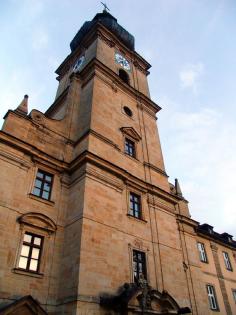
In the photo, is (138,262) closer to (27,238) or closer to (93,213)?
(93,213)

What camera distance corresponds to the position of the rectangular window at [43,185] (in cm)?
1466

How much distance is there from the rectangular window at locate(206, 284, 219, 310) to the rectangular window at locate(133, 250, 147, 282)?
8.81 metres

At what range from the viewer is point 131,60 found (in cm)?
2789

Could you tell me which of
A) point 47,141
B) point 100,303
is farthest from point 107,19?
point 100,303

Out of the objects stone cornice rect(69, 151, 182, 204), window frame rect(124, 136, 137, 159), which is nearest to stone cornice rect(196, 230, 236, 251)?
stone cornice rect(69, 151, 182, 204)

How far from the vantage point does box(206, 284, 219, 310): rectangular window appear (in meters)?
21.0

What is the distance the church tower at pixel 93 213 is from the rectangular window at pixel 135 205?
0.22ft

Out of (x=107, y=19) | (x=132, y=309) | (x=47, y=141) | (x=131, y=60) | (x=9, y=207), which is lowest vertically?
(x=132, y=309)

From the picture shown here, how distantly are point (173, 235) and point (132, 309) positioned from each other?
6501 mm

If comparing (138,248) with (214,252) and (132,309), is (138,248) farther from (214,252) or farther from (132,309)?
(214,252)

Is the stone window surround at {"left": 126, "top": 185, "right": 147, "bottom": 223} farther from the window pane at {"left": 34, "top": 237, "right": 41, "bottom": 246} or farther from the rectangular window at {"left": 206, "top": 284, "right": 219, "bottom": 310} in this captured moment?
the rectangular window at {"left": 206, "top": 284, "right": 219, "bottom": 310}

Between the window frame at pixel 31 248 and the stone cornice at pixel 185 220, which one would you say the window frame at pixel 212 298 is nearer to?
the stone cornice at pixel 185 220

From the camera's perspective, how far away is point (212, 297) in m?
21.5

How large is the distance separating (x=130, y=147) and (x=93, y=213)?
7.07 metres
